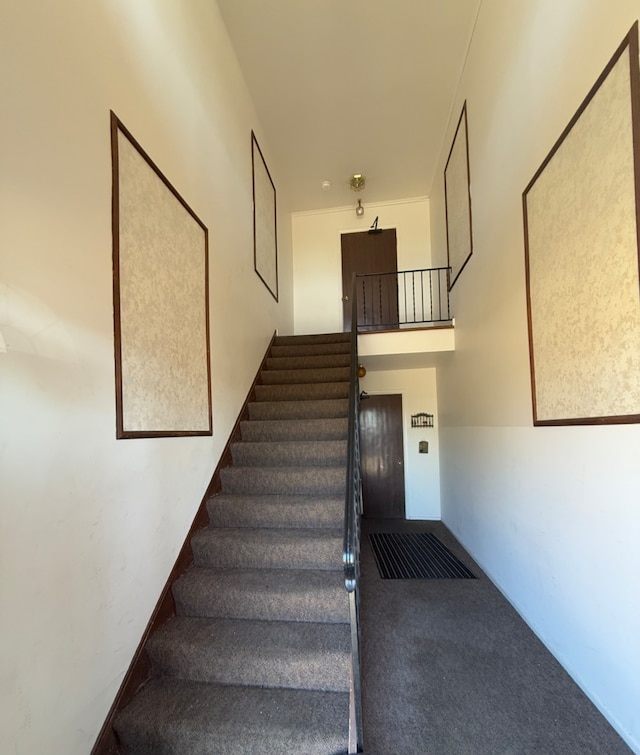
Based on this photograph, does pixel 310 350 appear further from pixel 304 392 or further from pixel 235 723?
pixel 235 723

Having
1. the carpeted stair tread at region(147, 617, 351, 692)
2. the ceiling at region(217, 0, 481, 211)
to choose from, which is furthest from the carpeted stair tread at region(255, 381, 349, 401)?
the ceiling at region(217, 0, 481, 211)

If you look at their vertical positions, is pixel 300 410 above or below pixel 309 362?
below

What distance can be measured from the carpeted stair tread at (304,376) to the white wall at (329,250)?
7.36ft

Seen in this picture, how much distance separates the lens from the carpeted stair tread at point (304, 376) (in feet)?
12.4

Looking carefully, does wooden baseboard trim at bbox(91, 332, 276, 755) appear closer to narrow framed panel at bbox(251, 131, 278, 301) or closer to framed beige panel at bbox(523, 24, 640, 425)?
framed beige panel at bbox(523, 24, 640, 425)

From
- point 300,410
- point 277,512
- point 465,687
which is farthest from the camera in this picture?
point 300,410

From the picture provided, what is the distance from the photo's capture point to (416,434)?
211 inches

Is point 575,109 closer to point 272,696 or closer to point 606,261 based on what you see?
point 606,261

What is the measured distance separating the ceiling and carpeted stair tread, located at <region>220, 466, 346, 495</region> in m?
4.00

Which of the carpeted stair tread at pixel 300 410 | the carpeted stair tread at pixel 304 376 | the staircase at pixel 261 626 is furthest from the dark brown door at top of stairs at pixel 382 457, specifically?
the staircase at pixel 261 626

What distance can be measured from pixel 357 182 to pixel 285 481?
15.4 ft

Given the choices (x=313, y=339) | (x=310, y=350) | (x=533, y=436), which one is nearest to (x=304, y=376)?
(x=310, y=350)

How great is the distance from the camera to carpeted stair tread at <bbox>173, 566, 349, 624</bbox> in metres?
1.85

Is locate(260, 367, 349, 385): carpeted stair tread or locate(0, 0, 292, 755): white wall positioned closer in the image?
locate(0, 0, 292, 755): white wall
